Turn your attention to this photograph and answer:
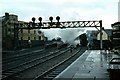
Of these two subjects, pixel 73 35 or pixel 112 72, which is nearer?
pixel 112 72

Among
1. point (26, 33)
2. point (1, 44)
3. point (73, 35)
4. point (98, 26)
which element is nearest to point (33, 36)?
point (26, 33)

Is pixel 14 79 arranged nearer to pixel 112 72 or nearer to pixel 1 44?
pixel 112 72

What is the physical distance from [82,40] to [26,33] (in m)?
23.4

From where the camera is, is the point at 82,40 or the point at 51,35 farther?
the point at 51,35

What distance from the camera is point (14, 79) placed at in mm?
17578

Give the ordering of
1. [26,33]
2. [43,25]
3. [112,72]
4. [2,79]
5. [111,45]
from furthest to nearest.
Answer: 1. [26,33]
2. [111,45]
3. [43,25]
4. [2,79]
5. [112,72]

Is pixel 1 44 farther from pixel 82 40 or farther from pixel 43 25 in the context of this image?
pixel 82 40

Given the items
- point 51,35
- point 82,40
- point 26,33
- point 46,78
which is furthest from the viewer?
point 51,35

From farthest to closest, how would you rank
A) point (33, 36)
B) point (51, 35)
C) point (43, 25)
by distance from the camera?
point (51, 35)
point (33, 36)
point (43, 25)

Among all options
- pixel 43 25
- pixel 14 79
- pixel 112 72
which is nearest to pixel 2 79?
pixel 14 79

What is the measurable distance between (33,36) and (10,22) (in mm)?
19827

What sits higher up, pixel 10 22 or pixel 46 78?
pixel 10 22

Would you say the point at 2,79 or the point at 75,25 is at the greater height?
the point at 75,25

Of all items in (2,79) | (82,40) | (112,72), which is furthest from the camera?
(82,40)
